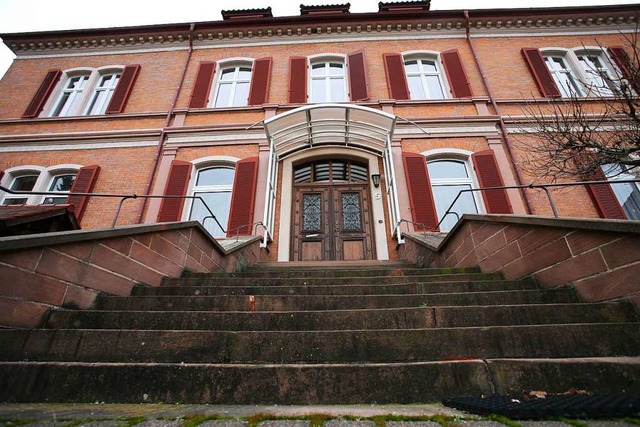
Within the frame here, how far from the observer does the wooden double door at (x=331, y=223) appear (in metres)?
7.07

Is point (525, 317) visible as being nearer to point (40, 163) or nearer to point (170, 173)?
point (170, 173)

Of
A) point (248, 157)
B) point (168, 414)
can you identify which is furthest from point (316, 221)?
point (168, 414)

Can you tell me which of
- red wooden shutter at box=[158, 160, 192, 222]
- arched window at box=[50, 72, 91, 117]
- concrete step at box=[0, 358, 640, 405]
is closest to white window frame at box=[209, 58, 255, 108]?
red wooden shutter at box=[158, 160, 192, 222]

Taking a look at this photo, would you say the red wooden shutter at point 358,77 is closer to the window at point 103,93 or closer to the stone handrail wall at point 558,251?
the stone handrail wall at point 558,251

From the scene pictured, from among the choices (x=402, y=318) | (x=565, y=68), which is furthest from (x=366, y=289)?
(x=565, y=68)

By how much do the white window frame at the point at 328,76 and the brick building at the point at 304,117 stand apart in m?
0.06

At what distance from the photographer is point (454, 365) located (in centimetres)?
159

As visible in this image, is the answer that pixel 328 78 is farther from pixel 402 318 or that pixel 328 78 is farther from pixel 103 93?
pixel 402 318

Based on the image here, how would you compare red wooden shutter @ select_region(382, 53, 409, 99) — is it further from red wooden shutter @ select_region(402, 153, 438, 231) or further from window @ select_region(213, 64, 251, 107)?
window @ select_region(213, 64, 251, 107)

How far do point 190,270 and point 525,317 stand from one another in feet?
13.6

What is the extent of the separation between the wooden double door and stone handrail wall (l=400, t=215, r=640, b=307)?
9.40 feet

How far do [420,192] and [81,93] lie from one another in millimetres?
11045

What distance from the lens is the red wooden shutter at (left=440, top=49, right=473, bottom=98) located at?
327 inches

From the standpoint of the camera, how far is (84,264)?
108 inches
